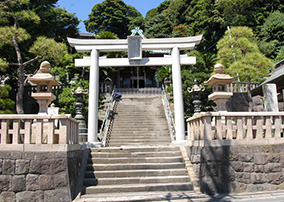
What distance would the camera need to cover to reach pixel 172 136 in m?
11.5

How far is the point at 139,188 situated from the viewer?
18.3 feet

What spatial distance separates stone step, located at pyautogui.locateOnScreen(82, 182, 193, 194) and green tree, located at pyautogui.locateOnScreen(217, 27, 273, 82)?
7766 mm

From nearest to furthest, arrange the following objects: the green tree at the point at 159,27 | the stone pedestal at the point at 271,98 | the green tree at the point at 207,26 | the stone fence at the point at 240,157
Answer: the stone fence at the point at 240,157, the stone pedestal at the point at 271,98, the green tree at the point at 207,26, the green tree at the point at 159,27

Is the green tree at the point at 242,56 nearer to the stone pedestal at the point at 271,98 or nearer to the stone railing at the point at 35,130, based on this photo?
the stone pedestal at the point at 271,98

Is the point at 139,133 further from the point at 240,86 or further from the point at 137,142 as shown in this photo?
the point at 240,86

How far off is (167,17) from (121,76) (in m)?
11.3

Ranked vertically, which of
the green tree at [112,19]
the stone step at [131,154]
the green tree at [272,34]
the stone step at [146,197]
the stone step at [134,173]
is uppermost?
the green tree at [112,19]

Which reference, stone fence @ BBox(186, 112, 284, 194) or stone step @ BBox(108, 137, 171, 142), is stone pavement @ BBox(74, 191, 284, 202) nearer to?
stone fence @ BBox(186, 112, 284, 194)

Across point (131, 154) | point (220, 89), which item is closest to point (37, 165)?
point (131, 154)

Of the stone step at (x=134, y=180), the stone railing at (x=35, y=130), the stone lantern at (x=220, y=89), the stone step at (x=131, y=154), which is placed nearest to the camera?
the stone railing at (x=35, y=130)

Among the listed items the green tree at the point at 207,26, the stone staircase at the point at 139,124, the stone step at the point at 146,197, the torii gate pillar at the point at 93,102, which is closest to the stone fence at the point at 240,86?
the stone staircase at the point at 139,124

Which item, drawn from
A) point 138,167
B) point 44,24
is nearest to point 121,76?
point 44,24

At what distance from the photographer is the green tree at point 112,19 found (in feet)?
111

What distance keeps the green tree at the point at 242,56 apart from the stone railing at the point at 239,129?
6143mm
